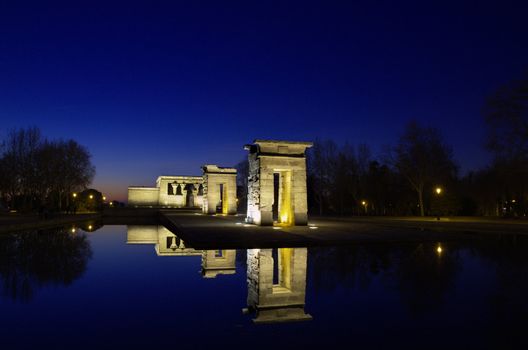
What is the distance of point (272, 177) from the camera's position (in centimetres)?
2080

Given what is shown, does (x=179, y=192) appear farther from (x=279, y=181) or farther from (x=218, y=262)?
(x=218, y=262)

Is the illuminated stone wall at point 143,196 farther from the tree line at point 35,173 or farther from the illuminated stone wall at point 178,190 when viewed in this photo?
the tree line at point 35,173

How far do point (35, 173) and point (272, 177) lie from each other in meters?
32.3

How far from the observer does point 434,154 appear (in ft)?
126

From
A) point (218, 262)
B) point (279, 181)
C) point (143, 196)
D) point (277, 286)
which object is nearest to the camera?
point (277, 286)

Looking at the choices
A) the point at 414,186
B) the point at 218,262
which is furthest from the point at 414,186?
the point at 218,262

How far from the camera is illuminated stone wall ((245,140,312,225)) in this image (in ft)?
67.8

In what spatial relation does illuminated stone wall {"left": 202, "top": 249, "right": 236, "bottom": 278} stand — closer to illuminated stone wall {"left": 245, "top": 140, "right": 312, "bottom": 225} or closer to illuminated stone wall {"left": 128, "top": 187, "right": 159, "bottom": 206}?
illuminated stone wall {"left": 245, "top": 140, "right": 312, "bottom": 225}

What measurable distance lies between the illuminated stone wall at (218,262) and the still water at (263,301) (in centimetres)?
5

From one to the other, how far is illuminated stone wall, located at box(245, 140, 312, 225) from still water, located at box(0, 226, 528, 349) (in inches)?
384

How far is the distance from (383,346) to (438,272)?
4.90m

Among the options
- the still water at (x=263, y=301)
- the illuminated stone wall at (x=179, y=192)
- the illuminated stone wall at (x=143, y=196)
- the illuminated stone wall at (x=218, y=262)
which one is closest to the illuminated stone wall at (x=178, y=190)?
the illuminated stone wall at (x=179, y=192)

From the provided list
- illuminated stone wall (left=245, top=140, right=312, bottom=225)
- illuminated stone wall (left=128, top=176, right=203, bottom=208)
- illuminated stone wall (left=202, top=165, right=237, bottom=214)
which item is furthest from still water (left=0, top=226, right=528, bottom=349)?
illuminated stone wall (left=128, top=176, right=203, bottom=208)

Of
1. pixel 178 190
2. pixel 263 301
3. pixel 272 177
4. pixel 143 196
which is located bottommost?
pixel 263 301
